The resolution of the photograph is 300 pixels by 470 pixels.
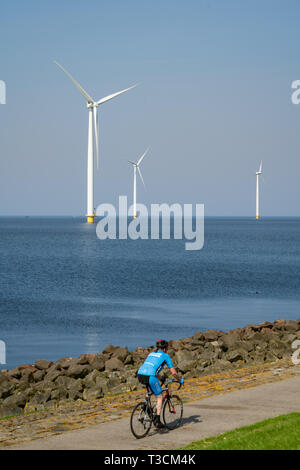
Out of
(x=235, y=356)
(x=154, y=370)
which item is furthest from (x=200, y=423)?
(x=235, y=356)

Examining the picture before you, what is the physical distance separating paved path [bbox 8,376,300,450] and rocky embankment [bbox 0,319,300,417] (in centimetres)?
468

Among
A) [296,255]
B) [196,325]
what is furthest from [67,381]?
[296,255]

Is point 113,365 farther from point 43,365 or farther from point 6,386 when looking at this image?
point 6,386

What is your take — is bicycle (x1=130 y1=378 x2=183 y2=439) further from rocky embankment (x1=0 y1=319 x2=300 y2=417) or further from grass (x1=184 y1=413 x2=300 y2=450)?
rocky embankment (x1=0 y1=319 x2=300 y2=417)

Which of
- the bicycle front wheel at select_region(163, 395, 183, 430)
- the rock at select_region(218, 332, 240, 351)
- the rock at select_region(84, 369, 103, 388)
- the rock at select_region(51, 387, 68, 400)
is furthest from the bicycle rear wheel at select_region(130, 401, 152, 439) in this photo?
the rock at select_region(218, 332, 240, 351)

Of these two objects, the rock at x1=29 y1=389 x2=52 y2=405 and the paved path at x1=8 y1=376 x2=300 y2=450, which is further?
the rock at x1=29 y1=389 x2=52 y2=405

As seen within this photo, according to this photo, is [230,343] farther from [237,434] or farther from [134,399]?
[237,434]

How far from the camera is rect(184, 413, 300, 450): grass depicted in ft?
40.4

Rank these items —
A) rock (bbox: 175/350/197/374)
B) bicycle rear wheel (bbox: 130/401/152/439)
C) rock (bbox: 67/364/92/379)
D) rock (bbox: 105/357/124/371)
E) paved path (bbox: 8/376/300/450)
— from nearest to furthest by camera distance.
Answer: paved path (bbox: 8/376/300/450), bicycle rear wheel (bbox: 130/401/152/439), rock (bbox: 175/350/197/374), rock (bbox: 67/364/92/379), rock (bbox: 105/357/124/371)

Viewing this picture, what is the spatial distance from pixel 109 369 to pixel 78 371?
168cm

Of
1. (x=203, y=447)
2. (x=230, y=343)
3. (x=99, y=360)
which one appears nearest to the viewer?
(x=203, y=447)

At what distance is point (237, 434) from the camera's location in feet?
44.4

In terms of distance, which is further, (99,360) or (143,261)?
(143,261)

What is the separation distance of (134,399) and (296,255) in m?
106
